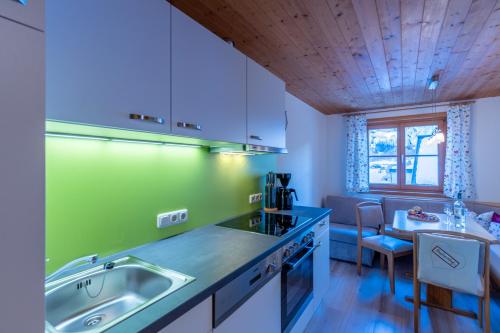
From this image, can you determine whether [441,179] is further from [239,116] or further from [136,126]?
[136,126]

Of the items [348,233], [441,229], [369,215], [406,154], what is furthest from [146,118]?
[406,154]

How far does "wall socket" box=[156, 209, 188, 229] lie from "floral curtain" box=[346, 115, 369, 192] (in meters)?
3.33

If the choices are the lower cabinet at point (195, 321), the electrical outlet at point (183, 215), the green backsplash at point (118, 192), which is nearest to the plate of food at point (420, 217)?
the green backsplash at point (118, 192)

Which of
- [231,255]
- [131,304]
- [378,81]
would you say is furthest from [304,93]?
[131,304]

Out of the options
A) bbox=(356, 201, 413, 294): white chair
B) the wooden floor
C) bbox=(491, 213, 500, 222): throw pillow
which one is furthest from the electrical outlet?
bbox=(491, 213, 500, 222): throw pillow

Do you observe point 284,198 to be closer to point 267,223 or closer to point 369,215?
point 267,223

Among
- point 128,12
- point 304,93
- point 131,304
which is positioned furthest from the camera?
point 304,93

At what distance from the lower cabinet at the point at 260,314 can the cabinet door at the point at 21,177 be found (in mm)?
693

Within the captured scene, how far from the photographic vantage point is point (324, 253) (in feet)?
7.48

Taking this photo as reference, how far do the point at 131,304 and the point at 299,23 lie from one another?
1.81 meters

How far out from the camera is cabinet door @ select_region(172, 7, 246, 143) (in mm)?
1151

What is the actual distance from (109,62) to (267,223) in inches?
56.1

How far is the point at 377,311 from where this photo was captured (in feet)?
7.34

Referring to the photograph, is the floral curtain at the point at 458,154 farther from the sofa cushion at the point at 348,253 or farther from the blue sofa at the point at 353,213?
the sofa cushion at the point at 348,253
